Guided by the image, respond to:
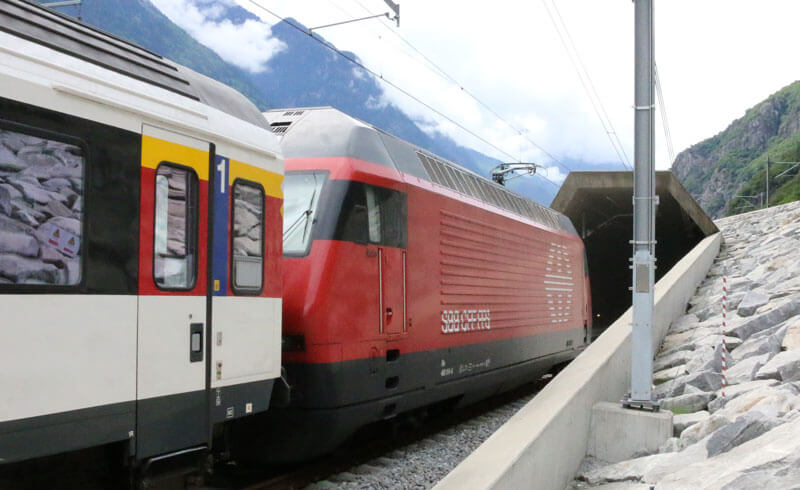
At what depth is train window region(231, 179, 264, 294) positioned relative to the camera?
5785 mm

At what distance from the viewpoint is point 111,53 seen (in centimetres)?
512

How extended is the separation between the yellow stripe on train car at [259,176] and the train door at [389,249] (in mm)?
1573

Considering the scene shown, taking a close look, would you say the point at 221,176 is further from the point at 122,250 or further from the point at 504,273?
the point at 504,273

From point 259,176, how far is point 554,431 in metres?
3.21

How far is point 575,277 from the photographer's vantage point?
1745 centimetres

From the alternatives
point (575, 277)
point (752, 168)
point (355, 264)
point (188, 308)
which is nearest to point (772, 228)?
point (575, 277)

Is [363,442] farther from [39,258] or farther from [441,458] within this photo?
[39,258]

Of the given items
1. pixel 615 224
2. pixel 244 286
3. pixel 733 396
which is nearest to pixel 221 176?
pixel 244 286

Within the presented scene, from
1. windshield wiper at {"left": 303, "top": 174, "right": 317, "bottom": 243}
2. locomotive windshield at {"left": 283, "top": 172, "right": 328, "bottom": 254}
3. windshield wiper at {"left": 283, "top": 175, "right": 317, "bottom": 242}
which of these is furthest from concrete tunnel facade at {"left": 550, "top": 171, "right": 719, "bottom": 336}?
windshield wiper at {"left": 283, "top": 175, "right": 317, "bottom": 242}

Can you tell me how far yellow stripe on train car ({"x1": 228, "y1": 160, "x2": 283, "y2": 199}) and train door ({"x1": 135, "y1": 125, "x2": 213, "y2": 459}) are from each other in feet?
1.05

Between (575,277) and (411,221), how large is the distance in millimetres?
9631

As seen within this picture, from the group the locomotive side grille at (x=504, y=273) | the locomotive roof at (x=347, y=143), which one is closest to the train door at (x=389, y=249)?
the locomotive roof at (x=347, y=143)

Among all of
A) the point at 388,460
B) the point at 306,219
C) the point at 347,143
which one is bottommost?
the point at 388,460

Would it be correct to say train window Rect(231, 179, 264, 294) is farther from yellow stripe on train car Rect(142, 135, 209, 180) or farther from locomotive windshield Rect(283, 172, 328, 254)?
locomotive windshield Rect(283, 172, 328, 254)
